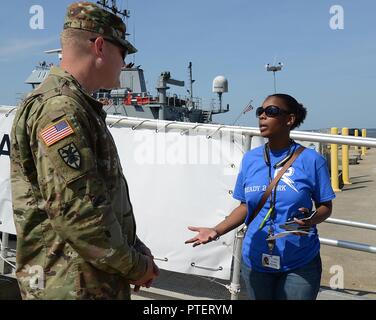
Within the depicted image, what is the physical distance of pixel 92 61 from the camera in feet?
5.61

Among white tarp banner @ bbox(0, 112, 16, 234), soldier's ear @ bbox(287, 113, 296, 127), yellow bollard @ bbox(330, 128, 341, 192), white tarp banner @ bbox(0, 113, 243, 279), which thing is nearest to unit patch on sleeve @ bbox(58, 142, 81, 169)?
soldier's ear @ bbox(287, 113, 296, 127)

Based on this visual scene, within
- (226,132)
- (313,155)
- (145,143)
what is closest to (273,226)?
(313,155)

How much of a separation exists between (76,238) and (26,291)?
459 mm

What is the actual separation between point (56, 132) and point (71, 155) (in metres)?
0.10

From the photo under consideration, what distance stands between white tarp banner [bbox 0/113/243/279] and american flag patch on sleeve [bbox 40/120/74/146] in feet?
6.51

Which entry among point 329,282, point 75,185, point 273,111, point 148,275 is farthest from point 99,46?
point 329,282

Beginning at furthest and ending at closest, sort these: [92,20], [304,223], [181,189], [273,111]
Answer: [181,189]
[273,111]
[304,223]
[92,20]

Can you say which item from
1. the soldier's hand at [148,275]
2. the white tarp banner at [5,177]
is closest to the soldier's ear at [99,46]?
the soldier's hand at [148,275]

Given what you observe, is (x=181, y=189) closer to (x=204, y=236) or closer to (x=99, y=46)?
(x=204, y=236)

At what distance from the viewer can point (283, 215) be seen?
91.9 inches

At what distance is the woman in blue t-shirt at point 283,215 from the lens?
2.28 meters

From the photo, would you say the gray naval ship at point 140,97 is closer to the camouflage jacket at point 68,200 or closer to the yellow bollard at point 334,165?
the yellow bollard at point 334,165
